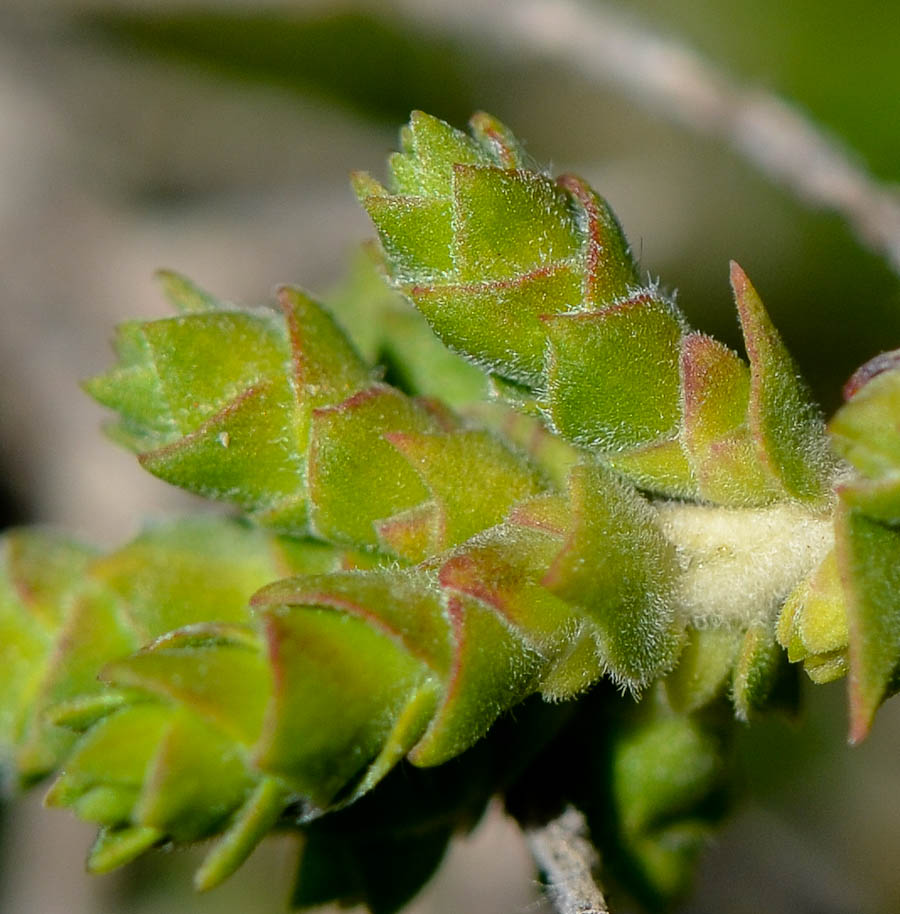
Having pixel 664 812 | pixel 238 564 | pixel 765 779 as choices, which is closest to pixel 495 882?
pixel 765 779

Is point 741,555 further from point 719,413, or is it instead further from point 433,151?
point 433,151

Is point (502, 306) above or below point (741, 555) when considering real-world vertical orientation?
above

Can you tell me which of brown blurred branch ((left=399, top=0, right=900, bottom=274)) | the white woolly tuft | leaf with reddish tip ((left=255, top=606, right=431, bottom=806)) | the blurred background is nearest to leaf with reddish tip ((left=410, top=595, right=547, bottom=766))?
leaf with reddish tip ((left=255, top=606, right=431, bottom=806))

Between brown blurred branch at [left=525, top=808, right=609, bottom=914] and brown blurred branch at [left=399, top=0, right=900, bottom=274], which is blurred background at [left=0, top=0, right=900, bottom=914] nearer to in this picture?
brown blurred branch at [left=399, top=0, right=900, bottom=274]

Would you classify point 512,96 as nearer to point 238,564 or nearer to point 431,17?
point 431,17

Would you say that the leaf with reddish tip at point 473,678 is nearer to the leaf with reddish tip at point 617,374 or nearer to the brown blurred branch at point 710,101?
the leaf with reddish tip at point 617,374

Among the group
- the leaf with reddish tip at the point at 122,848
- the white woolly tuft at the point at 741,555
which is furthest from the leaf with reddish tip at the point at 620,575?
the leaf with reddish tip at the point at 122,848

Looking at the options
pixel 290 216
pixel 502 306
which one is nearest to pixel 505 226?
pixel 502 306
